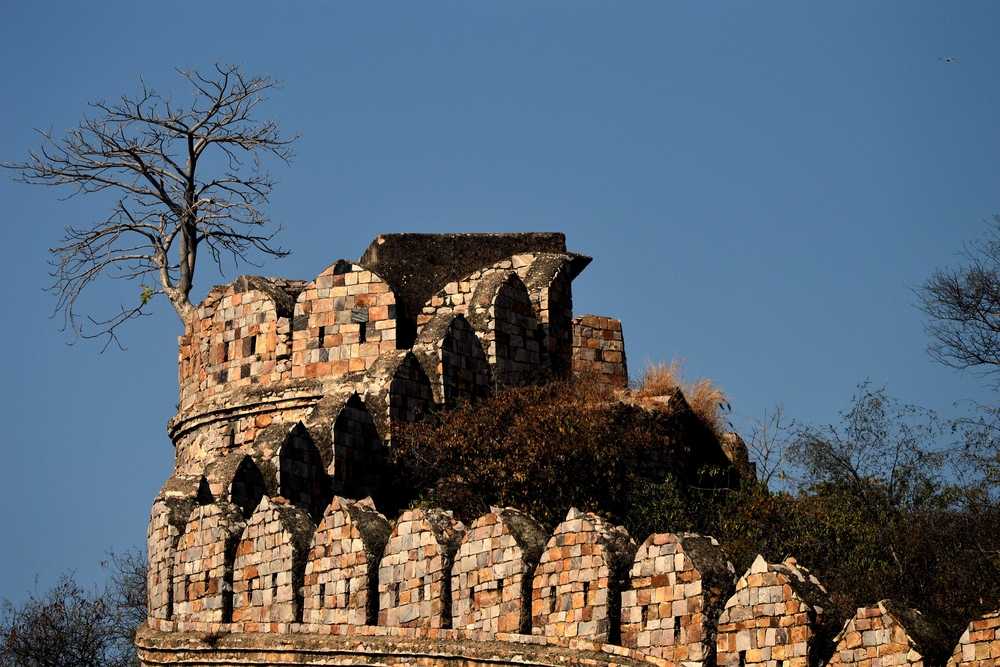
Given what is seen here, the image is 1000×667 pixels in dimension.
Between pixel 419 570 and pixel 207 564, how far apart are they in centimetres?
326

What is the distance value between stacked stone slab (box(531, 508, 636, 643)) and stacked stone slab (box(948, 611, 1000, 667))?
3465mm

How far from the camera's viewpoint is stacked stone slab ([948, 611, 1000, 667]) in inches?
650

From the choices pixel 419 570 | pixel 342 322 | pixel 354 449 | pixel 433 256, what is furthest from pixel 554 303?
pixel 419 570

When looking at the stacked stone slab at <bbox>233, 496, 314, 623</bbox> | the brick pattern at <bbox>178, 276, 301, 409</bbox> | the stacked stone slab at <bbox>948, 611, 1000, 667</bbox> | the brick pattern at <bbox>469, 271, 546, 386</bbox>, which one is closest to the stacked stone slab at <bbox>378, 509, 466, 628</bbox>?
the stacked stone slab at <bbox>233, 496, 314, 623</bbox>

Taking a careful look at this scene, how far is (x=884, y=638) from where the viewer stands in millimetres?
17156

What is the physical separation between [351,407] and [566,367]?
3355 millimetres

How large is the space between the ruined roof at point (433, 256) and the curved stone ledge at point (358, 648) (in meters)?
5.24

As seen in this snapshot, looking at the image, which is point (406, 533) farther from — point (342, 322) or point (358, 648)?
point (342, 322)

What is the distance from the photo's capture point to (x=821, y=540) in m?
24.4

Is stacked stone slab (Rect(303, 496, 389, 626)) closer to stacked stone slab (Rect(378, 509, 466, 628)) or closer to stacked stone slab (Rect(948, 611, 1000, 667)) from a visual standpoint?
stacked stone slab (Rect(378, 509, 466, 628))

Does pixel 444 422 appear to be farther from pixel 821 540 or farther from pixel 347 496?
pixel 821 540

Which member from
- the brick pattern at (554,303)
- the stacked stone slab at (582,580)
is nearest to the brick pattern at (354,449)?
the brick pattern at (554,303)

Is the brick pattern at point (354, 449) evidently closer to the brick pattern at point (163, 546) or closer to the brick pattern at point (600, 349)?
the brick pattern at point (163, 546)

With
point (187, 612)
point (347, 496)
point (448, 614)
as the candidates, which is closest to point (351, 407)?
point (347, 496)
